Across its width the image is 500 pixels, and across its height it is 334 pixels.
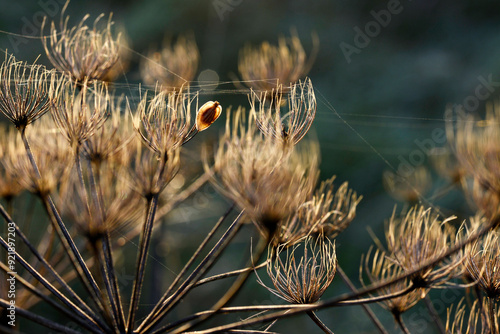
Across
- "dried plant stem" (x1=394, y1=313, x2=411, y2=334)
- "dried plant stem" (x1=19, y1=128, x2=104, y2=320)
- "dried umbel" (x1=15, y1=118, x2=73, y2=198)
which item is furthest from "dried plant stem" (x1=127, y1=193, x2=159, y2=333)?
"dried plant stem" (x1=394, y1=313, x2=411, y2=334)

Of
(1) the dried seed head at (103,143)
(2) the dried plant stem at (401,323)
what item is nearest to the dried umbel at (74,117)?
(1) the dried seed head at (103,143)

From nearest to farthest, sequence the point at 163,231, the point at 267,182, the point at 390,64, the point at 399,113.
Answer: the point at 267,182 < the point at 163,231 < the point at 399,113 < the point at 390,64

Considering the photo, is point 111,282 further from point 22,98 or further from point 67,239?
point 22,98

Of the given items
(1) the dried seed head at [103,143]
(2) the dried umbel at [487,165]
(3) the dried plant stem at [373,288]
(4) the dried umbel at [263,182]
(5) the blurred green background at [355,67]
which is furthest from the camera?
(5) the blurred green background at [355,67]

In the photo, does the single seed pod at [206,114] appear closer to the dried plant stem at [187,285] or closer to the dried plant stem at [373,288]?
the dried plant stem at [187,285]

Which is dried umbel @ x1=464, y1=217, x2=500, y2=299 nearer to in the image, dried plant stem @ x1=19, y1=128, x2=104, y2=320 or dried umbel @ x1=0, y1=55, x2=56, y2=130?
dried plant stem @ x1=19, y1=128, x2=104, y2=320

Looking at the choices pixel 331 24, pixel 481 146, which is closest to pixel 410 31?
pixel 331 24

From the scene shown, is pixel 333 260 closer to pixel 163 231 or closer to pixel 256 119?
pixel 256 119

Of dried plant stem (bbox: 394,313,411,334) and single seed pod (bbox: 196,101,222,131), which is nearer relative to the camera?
single seed pod (bbox: 196,101,222,131)
